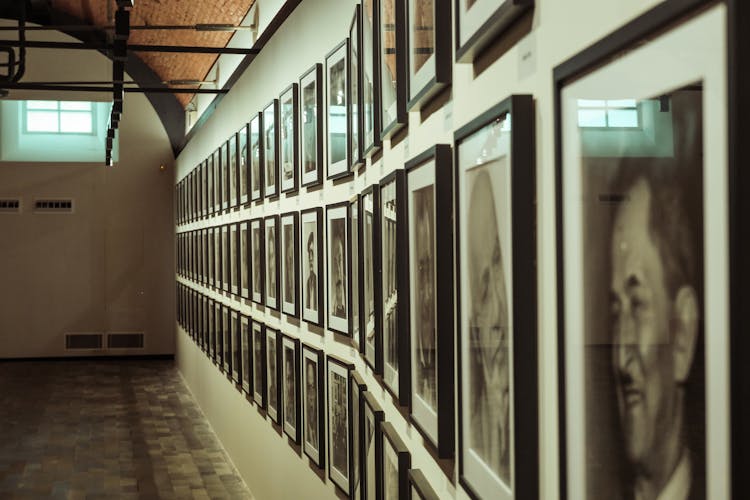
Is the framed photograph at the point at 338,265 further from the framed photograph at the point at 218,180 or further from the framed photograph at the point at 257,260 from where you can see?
the framed photograph at the point at 218,180

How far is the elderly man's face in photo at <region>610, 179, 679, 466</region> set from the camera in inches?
55.1

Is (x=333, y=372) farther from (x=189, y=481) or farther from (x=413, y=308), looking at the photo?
(x=189, y=481)

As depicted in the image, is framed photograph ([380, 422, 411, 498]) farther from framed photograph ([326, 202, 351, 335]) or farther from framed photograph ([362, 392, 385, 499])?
framed photograph ([326, 202, 351, 335])

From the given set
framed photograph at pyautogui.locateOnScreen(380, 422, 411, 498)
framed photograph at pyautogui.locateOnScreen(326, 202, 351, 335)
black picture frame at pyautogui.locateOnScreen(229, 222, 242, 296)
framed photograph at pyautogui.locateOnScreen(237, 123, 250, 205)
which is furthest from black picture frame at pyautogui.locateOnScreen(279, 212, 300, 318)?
framed photograph at pyautogui.locateOnScreen(380, 422, 411, 498)

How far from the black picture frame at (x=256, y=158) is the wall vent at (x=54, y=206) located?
1193cm

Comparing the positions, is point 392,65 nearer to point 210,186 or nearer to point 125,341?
point 210,186

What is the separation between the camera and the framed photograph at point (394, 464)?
11.5 ft

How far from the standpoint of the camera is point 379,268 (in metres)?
4.06

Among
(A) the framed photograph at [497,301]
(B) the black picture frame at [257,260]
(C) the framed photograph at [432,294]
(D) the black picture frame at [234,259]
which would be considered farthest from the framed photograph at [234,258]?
(A) the framed photograph at [497,301]

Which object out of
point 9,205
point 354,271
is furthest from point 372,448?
point 9,205

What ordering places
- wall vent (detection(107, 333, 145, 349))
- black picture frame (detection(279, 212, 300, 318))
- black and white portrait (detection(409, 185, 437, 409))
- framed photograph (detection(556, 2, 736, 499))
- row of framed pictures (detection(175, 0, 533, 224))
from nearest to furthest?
framed photograph (detection(556, 2, 736, 499)) → row of framed pictures (detection(175, 0, 533, 224)) → black and white portrait (detection(409, 185, 437, 409)) → black picture frame (detection(279, 212, 300, 318)) → wall vent (detection(107, 333, 145, 349))

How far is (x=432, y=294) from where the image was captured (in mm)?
3086

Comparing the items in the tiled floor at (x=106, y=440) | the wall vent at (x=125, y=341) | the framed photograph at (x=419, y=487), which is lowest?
the tiled floor at (x=106, y=440)

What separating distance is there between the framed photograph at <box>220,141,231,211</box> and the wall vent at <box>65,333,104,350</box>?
9.80 m
